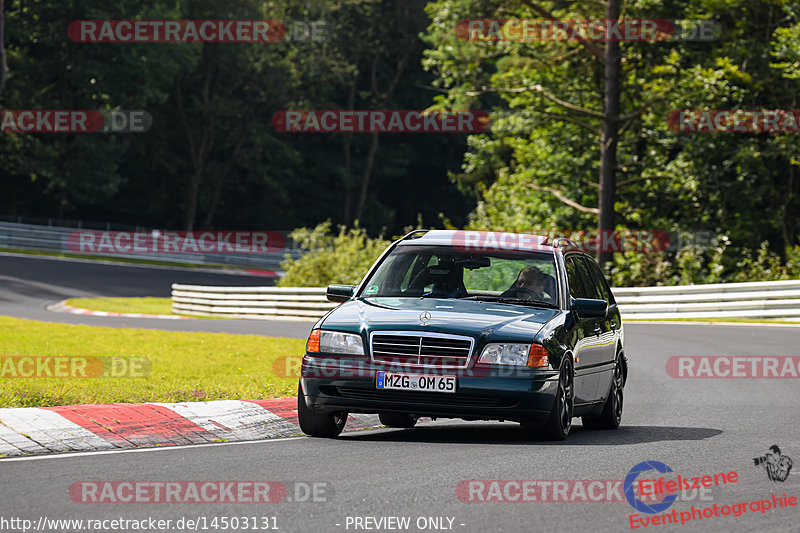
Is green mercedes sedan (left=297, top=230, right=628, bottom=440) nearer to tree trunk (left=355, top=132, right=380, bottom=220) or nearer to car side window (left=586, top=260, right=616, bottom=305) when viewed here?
car side window (left=586, top=260, right=616, bottom=305)

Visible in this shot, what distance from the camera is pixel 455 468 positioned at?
27.0 ft

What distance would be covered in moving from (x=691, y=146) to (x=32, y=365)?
23.7 meters

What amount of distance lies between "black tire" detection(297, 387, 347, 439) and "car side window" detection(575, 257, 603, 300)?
9.84 ft

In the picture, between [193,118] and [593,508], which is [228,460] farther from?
[193,118]

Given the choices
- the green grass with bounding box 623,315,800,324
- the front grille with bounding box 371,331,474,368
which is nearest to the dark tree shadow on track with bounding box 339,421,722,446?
the front grille with bounding box 371,331,474,368

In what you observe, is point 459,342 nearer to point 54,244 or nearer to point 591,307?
point 591,307

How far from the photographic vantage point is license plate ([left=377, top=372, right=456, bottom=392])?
30.7 feet

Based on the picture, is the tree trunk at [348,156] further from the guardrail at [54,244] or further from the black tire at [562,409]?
the black tire at [562,409]

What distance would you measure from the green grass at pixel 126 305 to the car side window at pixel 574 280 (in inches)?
902

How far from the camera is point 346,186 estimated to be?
7600 centimetres

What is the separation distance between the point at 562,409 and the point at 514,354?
0.72m

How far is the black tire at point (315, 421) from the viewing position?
980 centimetres

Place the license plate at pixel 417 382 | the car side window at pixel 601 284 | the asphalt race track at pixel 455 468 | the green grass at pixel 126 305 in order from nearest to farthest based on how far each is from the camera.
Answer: the asphalt race track at pixel 455 468
the license plate at pixel 417 382
the car side window at pixel 601 284
the green grass at pixel 126 305

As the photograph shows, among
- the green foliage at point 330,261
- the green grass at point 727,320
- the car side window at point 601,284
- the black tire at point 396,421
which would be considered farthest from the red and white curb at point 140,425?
the green foliage at point 330,261
